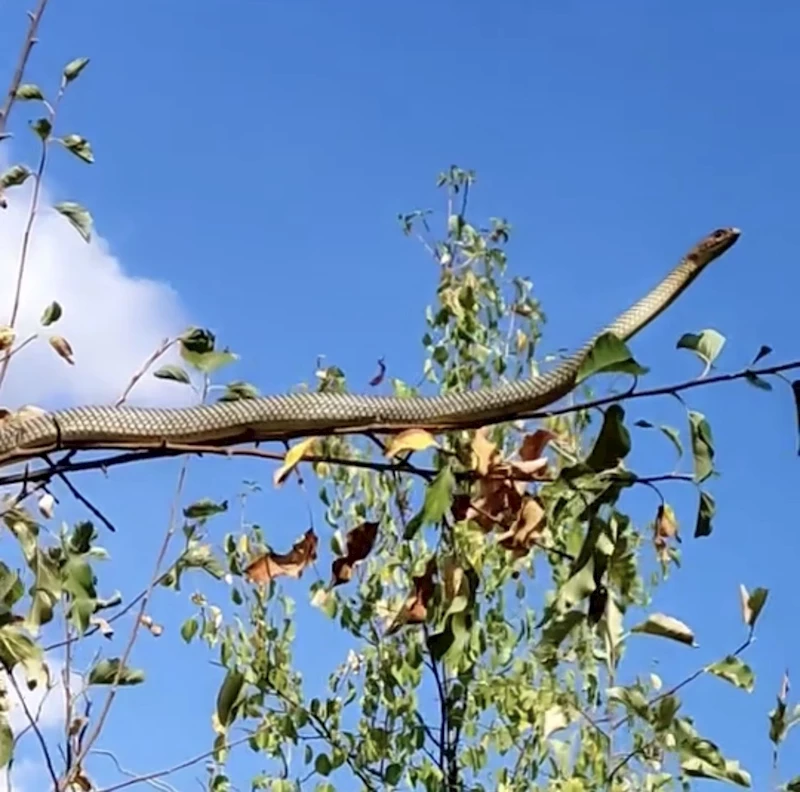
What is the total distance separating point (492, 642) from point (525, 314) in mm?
964

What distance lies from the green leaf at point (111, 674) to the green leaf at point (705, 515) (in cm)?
83

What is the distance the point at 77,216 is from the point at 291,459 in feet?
2.21

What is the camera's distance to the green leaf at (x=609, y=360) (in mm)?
1413

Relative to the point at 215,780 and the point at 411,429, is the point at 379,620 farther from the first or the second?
the point at 411,429

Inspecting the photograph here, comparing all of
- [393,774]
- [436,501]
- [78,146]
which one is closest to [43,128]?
[78,146]

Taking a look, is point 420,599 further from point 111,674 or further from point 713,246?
point 713,246

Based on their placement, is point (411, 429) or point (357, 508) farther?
point (357, 508)

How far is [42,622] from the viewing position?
1710mm

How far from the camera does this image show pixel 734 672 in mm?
1910

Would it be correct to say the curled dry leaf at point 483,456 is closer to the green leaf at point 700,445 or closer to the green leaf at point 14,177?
the green leaf at point 700,445

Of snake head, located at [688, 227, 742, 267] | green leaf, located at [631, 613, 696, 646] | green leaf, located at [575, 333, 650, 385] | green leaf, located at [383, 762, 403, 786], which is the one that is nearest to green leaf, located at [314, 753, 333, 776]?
green leaf, located at [383, 762, 403, 786]

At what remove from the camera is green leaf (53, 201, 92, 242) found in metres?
2.03

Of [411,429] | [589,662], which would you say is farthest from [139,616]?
[589,662]

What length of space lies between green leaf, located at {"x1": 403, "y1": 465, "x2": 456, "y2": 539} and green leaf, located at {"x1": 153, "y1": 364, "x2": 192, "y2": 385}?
48 centimetres
